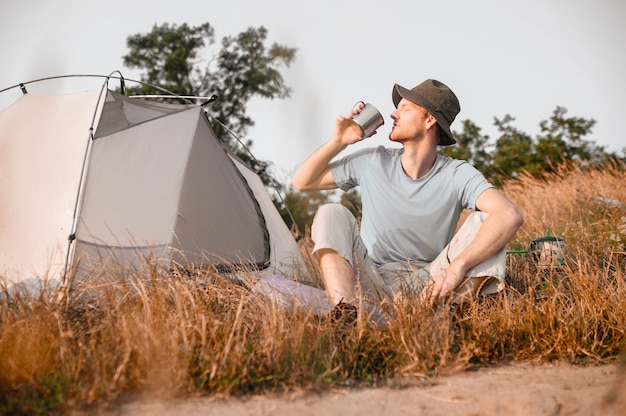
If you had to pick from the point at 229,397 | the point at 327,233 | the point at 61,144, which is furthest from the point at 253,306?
the point at 61,144

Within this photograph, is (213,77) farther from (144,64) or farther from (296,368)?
(296,368)

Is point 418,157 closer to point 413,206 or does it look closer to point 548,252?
point 413,206

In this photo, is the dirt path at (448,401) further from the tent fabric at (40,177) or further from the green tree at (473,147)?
the green tree at (473,147)

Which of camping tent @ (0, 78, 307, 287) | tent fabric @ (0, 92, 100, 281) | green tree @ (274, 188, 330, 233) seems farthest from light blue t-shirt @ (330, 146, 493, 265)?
green tree @ (274, 188, 330, 233)

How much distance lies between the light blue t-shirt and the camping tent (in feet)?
2.42

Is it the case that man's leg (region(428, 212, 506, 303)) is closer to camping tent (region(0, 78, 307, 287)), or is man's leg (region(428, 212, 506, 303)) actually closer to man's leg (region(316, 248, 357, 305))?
man's leg (region(316, 248, 357, 305))

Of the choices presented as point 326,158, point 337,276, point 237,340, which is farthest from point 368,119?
point 237,340

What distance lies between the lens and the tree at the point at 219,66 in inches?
521

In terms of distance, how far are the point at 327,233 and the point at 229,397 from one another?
38.6 inches

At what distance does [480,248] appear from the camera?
3008 mm

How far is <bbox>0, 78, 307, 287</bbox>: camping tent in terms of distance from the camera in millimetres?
3883

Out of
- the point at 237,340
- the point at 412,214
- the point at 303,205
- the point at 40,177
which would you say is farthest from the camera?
the point at 303,205

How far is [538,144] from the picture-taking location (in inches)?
419

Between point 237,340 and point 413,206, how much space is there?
136cm
